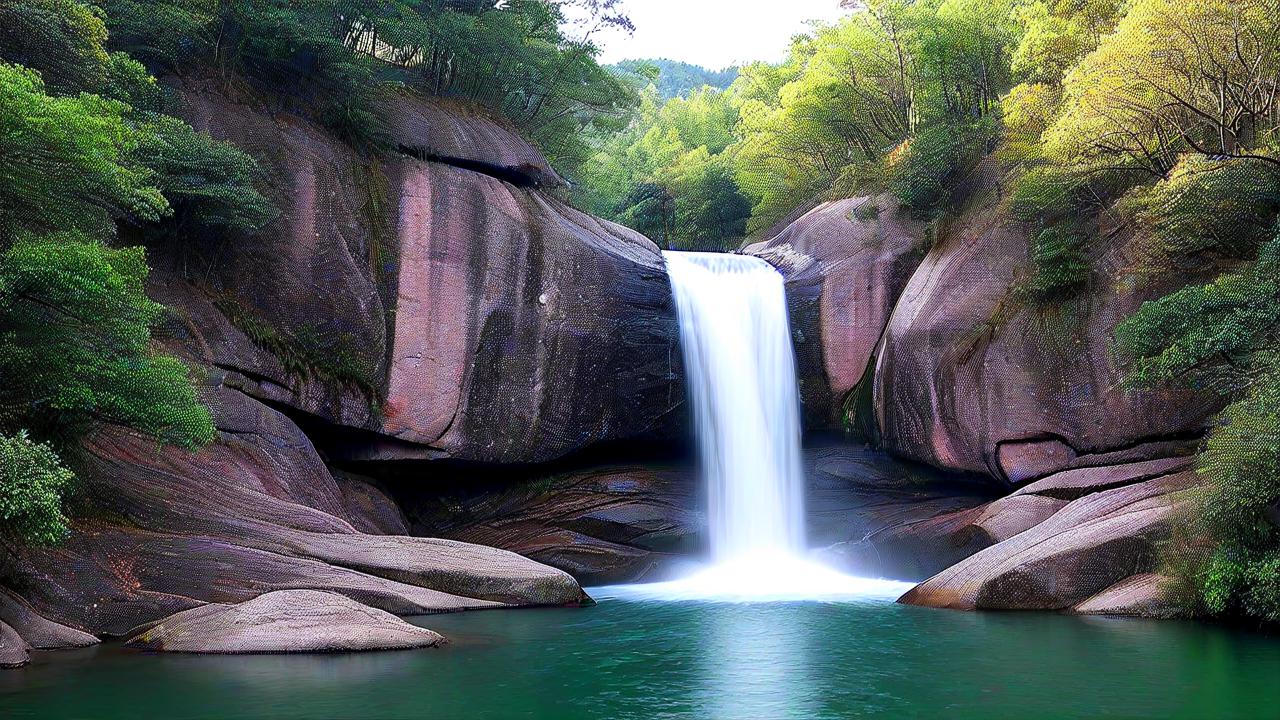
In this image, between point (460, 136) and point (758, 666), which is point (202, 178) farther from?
point (758, 666)

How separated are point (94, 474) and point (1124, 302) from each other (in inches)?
611

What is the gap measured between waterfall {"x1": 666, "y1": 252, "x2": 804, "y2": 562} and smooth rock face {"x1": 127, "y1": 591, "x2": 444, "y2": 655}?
10.5 meters

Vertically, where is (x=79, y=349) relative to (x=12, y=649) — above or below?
above

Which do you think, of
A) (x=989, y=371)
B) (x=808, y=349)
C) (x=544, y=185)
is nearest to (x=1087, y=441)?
(x=989, y=371)

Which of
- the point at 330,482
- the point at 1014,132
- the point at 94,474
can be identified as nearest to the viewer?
the point at 94,474

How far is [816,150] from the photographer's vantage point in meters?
29.7

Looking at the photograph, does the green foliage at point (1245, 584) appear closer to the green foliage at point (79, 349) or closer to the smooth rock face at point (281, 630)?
the smooth rock face at point (281, 630)

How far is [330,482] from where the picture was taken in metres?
16.6

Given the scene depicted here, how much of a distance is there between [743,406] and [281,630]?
1264cm

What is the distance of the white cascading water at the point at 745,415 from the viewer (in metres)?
19.9

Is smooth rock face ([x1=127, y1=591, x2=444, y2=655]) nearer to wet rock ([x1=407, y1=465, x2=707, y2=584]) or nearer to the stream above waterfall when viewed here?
wet rock ([x1=407, y1=465, x2=707, y2=584])

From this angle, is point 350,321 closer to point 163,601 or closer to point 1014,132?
point 163,601

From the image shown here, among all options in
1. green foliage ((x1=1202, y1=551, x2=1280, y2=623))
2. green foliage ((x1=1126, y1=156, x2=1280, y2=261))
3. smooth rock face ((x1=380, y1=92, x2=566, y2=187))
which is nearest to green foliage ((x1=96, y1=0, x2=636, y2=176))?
smooth rock face ((x1=380, y1=92, x2=566, y2=187))

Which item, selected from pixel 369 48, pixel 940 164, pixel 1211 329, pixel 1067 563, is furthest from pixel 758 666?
pixel 369 48
